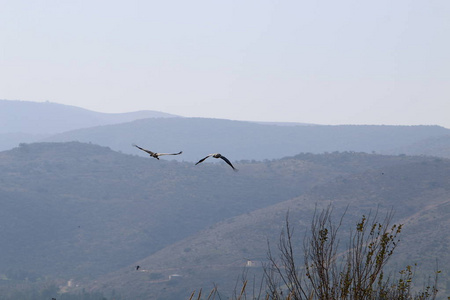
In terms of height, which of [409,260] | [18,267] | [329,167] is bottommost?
[18,267]

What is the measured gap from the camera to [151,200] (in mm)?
132875

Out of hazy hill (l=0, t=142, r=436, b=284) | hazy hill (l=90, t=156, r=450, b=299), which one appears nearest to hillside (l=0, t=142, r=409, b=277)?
hazy hill (l=0, t=142, r=436, b=284)

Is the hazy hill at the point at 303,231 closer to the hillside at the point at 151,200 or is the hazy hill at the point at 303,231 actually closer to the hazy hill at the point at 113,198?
the hillside at the point at 151,200

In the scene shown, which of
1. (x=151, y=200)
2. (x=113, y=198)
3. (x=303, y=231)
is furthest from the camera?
(x=113, y=198)

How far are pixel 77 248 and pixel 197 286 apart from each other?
107ft

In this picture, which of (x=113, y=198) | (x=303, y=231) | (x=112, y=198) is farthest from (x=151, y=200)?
(x=303, y=231)

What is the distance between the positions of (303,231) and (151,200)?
132 feet

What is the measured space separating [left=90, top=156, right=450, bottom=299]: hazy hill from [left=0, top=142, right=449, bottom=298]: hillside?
1.15 feet

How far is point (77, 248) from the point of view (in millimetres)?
113000

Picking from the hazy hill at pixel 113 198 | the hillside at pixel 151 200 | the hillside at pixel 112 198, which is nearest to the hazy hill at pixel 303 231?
the hillside at pixel 151 200

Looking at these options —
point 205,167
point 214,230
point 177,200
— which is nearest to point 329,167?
point 205,167

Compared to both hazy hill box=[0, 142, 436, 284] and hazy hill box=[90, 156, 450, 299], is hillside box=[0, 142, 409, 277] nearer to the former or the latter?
hazy hill box=[0, 142, 436, 284]

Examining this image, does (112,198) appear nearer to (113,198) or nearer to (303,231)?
(113,198)

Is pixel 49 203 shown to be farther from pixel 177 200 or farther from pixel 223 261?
pixel 223 261
